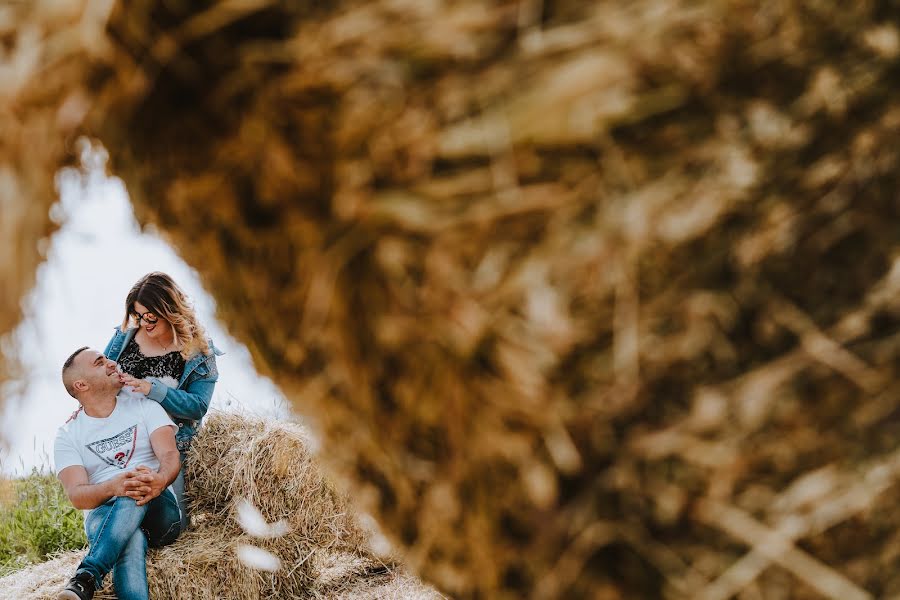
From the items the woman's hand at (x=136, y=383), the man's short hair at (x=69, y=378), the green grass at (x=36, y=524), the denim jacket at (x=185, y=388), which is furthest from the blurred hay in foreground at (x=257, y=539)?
the green grass at (x=36, y=524)

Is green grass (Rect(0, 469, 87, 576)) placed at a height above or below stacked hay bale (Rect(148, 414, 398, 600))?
below

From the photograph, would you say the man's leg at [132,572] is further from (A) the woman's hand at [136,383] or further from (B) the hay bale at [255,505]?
(A) the woman's hand at [136,383]

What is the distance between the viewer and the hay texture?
53 cm

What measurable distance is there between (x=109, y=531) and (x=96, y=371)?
0.46 metres

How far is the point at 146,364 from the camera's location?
7.11 feet

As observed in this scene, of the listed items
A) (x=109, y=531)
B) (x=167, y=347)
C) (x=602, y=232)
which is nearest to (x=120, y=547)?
(x=109, y=531)

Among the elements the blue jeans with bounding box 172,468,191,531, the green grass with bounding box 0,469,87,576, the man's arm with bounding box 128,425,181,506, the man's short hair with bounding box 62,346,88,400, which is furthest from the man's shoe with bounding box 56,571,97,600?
the green grass with bounding box 0,469,87,576

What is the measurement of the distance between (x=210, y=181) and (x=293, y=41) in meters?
0.17

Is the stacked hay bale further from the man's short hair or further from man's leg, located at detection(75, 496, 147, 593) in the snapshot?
the man's short hair

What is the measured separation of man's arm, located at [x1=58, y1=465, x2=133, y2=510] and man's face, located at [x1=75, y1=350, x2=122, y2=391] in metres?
0.25

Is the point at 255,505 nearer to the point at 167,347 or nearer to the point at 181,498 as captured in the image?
the point at 181,498

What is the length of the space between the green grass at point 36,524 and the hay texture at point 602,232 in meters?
3.17

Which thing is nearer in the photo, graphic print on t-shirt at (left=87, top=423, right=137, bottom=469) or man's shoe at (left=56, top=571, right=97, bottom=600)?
man's shoe at (left=56, top=571, right=97, bottom=600)

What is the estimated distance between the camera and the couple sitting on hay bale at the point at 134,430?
1.89m
